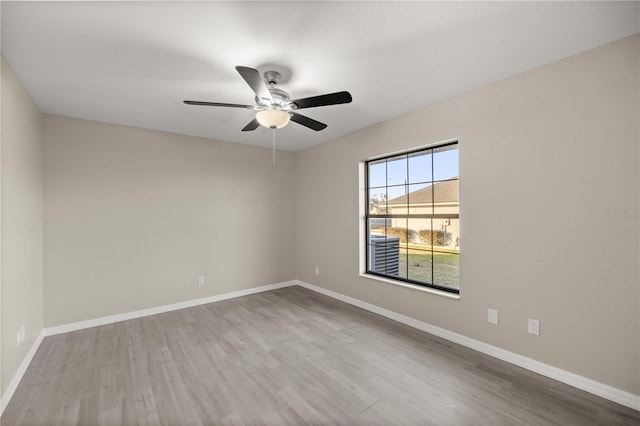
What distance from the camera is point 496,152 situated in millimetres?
2623

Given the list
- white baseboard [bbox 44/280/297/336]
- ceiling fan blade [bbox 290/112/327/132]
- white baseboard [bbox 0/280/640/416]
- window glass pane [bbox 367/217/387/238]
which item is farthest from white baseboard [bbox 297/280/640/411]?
ceiling fan blade [bbox 290/112/327/132]

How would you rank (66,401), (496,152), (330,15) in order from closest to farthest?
(330,15) < (66,401) < (496,152)

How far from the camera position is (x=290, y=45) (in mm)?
2000

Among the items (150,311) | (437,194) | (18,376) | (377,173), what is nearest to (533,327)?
(437,194)

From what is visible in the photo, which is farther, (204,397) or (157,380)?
(157,380)

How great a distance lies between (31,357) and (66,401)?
1047 millimetres

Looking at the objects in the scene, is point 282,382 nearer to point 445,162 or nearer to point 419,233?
point 419,233

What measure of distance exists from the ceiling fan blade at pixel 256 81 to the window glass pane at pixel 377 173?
2.13 m

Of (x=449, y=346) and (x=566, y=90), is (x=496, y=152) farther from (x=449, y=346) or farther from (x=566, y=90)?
(x=449, y=346)

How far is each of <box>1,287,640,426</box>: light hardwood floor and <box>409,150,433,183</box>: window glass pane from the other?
180 cm

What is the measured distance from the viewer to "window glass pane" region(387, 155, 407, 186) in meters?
3.66

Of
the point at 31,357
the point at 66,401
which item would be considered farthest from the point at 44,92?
the point at 66,401

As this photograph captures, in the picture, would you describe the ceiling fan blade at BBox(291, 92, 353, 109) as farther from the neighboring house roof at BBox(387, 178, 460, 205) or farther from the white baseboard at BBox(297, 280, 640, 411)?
the white baseboard at BBox(297, 280, 640, 411)

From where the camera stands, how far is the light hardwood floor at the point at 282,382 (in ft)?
6.21
